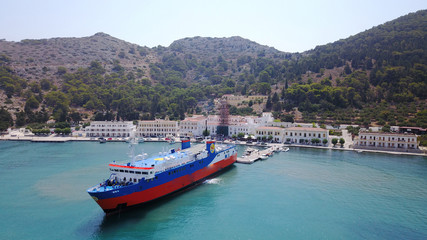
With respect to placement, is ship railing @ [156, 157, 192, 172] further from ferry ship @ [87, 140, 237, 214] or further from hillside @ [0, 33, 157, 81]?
hillside @ [0, 33, 157, 81]

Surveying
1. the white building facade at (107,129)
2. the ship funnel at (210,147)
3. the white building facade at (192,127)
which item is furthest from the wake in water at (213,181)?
the white building facade at (107,129)

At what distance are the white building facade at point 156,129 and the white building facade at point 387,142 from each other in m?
41.4

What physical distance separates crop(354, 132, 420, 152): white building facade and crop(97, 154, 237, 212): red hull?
110 feet

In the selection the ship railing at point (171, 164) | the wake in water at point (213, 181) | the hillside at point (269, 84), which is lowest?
the wake in water at point (213, 181)

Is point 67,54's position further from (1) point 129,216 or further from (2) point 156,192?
(1) point 129,216

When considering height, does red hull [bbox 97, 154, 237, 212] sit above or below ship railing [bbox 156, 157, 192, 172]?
below

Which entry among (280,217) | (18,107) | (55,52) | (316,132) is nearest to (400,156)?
(316,132)

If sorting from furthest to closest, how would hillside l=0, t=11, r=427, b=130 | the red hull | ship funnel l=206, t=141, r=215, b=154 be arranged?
1. hillside l=0, t=11, r=427, b=130
2. ship funnel l=206, t=141, r=215, b=154
3. the red hull

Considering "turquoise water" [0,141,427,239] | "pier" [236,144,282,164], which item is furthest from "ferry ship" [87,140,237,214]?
"pier" [236,144,282,164]

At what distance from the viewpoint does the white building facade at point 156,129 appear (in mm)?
69438

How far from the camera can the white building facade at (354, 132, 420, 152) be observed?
1986 inches

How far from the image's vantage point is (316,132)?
187ft

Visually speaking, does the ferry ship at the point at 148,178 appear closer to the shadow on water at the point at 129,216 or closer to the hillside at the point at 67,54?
the shadow on water at the point at 129,216

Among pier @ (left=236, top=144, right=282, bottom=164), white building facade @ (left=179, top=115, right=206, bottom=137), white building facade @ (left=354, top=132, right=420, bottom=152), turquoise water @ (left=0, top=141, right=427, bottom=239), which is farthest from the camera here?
white building facade @ (left=179, top=115, right=206, bottom=137)
